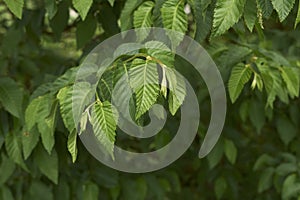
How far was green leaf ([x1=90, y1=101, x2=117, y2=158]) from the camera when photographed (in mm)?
1190

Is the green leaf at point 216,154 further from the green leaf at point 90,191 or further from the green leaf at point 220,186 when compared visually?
the green leaf at point 90,191

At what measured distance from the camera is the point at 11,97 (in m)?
1.79

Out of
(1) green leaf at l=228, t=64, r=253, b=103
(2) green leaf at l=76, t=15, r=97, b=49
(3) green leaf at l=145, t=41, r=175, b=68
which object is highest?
(3) green leaf at l=145, t=41, r=175, b=68

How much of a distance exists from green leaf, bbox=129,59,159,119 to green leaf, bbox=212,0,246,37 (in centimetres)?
15

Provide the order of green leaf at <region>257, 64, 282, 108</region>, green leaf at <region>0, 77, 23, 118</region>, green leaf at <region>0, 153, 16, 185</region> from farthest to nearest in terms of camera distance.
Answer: green leaf at <region>0, 153, 16, 185</region> → green leaf at <region>0, 77, 23, 118</region> → green leaf at <region>257, 64, 282, 108</region>

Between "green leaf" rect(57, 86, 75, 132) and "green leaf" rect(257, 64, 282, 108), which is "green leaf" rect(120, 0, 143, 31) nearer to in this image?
"green leaf" rect(57, 86, 75, 132)

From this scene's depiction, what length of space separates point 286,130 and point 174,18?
110cm

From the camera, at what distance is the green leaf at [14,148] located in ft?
5.88

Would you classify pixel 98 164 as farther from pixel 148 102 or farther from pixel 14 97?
pixel 148 102

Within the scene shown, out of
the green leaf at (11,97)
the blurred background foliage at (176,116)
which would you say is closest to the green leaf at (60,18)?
the blurred background foliage at (176,116)

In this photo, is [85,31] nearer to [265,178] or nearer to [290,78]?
[290,78]

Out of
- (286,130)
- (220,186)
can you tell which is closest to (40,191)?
(220,186)

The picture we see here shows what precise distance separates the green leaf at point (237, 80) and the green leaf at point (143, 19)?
0.28 m

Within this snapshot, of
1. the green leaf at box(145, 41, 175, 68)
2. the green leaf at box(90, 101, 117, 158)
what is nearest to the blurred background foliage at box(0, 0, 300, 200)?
the green leaf at box(145, 41, 175, 68)
